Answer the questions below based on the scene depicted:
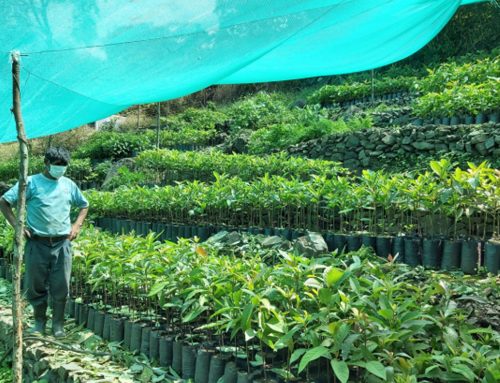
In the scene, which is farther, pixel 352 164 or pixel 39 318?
pixel 352 164

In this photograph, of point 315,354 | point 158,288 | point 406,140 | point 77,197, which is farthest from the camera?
point 406,140

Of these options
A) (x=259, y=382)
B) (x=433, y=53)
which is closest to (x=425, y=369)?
(x=259, y=382)

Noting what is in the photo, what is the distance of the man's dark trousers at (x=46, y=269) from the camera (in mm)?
3844

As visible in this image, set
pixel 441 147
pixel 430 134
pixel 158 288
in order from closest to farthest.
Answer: pixel 158 288
pixel 441 147
pixel 430 134

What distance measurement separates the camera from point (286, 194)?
531 centimetres

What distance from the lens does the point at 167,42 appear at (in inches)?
134

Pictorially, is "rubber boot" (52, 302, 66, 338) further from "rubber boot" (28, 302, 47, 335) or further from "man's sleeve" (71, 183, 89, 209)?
"man's sleeve" (71, 183, 89, 209)

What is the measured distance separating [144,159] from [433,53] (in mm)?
9865

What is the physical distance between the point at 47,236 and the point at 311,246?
192 cm

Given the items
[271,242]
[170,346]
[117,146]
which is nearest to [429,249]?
[271,242]

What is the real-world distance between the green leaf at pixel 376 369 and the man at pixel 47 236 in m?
2.61

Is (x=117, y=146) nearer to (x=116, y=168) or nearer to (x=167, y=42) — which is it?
(x=116, y=168)

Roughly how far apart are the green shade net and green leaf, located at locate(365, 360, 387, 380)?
2.05m

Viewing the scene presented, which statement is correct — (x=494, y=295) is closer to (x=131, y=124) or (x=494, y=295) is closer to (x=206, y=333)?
(x=206, y=333)
